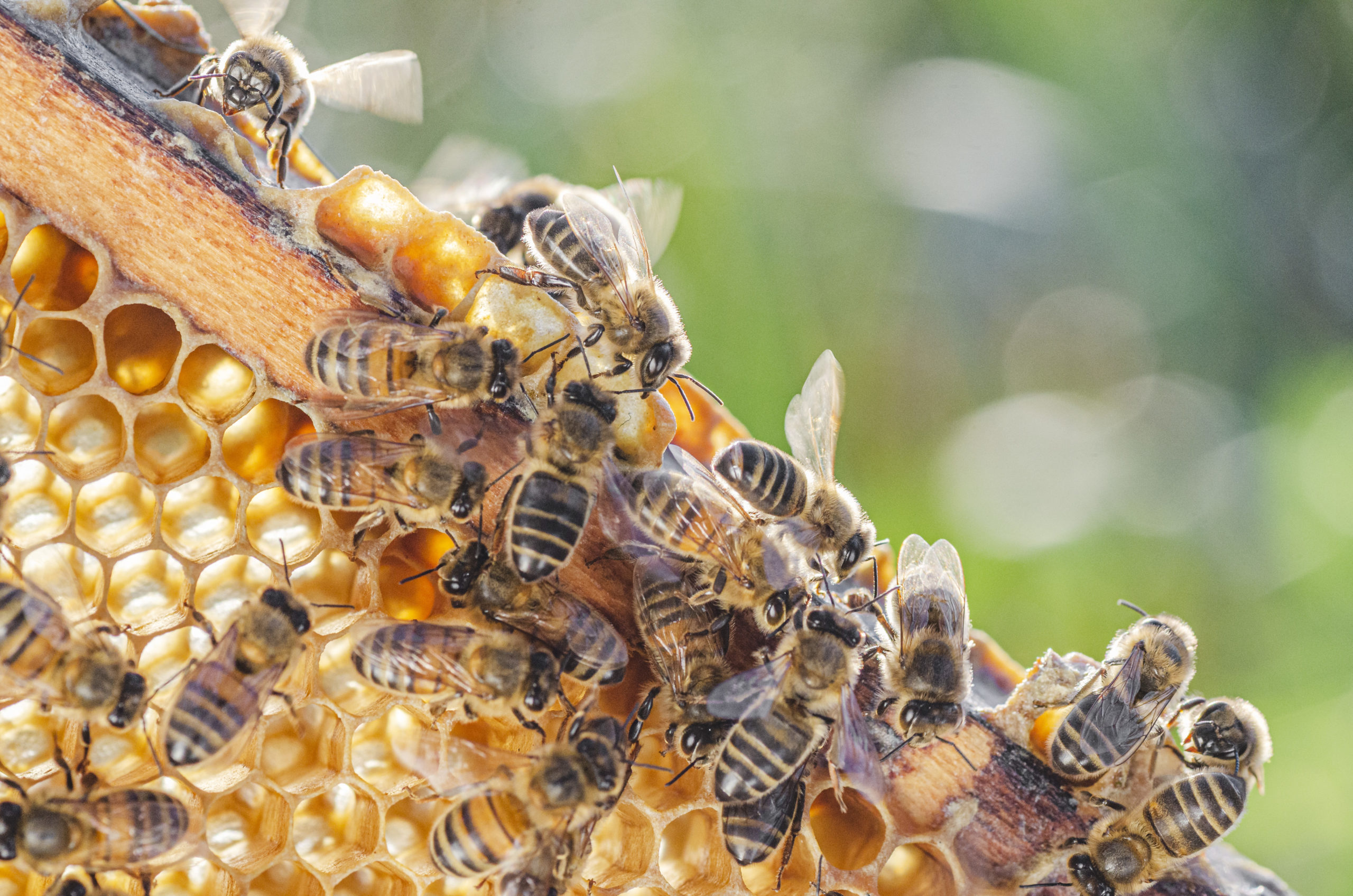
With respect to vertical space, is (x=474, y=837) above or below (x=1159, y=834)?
below

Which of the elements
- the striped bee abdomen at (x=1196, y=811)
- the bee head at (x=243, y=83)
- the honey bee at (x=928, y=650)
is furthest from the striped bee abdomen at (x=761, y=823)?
the bee head at (x=243, y=83)

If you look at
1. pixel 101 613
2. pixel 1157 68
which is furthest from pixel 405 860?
pixel 1157 68

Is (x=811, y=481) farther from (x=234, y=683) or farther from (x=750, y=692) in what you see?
(x=234, y=683)

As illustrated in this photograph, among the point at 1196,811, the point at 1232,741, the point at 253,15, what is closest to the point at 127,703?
the point at 253,15

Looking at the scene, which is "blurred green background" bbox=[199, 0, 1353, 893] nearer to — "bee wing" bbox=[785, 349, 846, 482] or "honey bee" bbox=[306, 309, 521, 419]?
"bee wing" bbox=[785, 349, 846, 482]

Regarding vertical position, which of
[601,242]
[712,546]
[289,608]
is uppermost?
[601,242]
